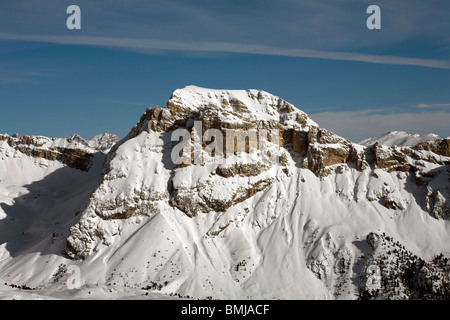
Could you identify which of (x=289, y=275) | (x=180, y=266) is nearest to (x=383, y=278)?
(x=289, y=275)

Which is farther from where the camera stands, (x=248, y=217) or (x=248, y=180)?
(x=248, y=180)

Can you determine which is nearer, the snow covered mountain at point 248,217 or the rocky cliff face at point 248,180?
the snow covered mountain at point 248,217

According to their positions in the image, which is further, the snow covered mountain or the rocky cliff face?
the rocky cliff face

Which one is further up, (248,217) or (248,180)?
(248,180)

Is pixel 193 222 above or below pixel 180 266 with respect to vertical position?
above
